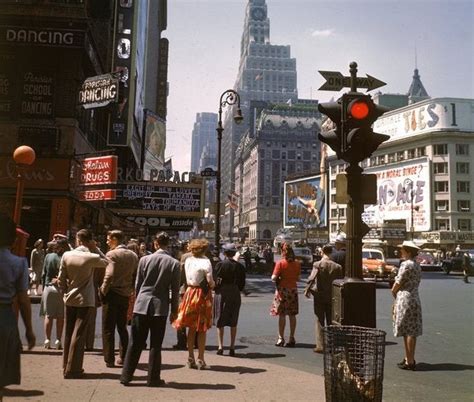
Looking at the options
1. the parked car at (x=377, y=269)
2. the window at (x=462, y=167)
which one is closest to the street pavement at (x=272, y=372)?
the parked car at (x=377, y=269)

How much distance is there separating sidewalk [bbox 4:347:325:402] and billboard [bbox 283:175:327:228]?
6251cm

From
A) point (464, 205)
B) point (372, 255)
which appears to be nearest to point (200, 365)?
point (372, 255)

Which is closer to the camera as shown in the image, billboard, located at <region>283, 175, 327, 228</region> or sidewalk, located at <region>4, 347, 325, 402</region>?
sidewalk, located at <region>4, 347, 325, 402</region>

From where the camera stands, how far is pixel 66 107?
2048cm

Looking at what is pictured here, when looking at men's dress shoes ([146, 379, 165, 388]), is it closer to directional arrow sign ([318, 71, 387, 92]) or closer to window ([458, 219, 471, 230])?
directional arrow sign ([318, 71, 387, 92])

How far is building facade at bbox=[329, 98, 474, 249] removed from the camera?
77.2 metres

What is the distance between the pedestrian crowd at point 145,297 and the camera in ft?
20.0

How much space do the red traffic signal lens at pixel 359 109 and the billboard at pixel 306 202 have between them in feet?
208

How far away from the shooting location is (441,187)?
79875 mm

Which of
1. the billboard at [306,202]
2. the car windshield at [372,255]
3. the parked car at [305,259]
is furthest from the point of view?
the billboard at [306,202]

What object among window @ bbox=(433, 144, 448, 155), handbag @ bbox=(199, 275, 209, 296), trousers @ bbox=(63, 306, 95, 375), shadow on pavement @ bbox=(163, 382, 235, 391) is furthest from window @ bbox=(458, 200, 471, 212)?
trousers @ bbox=(63, 306, 95, 375)

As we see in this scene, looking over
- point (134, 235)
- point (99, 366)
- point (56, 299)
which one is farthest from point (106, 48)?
point (99, 366)

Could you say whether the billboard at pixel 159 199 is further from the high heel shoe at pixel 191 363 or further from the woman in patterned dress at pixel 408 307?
the woman in patterned dress at pixel 408 307

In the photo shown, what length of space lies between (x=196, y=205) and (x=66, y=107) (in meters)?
14.3
